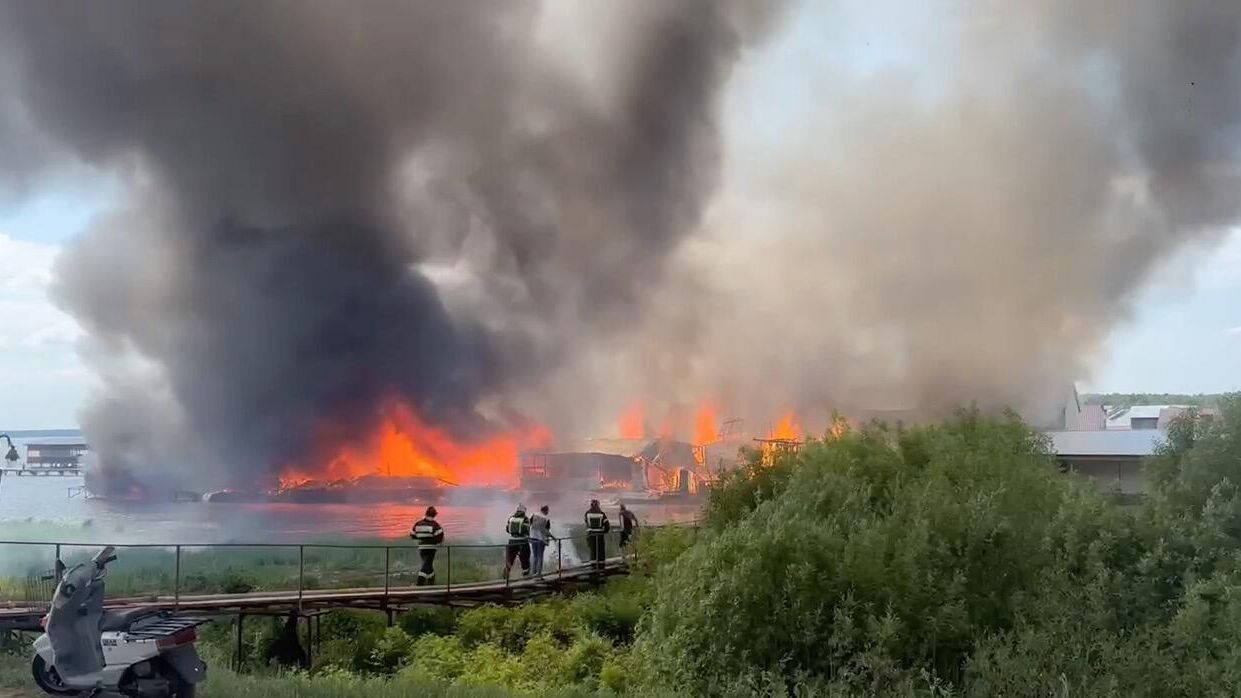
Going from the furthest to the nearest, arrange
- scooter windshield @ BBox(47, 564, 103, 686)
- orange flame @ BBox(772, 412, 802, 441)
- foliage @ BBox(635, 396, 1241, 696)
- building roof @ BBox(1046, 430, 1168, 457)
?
orange flame @ BBox(772, 412, 802, 441), building roof @ BBox(1046, 430, 1168, 457), scooter windshield @ BBox(47, 564, 103, 686), foliage @ BBox(635, 396, 1241, 696)

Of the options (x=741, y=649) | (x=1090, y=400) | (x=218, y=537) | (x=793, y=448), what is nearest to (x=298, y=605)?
(x=793, y=448)

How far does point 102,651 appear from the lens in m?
6.77

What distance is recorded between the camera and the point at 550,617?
14719mm

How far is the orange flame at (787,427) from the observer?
38281 millimetres

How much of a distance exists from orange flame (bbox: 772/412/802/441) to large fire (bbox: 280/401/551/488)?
9648 mm

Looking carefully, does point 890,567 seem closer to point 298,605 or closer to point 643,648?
point 643,648

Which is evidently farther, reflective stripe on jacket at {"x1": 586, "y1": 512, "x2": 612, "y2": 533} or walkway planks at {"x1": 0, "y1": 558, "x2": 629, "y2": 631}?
reflective stripe on jacket at {"x1": 586, "y1": 512, "x2": 612, "y2": 533}

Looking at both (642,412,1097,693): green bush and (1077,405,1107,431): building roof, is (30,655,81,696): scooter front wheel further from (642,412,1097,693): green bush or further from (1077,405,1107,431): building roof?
(1077,405,1107,431): building roof

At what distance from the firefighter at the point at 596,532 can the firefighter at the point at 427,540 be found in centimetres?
315

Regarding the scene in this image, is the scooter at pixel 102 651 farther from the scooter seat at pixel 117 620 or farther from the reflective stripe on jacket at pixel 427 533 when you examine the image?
the reflective stripe on jacket at pixel 427 533

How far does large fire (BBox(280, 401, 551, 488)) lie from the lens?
3531 centimetres

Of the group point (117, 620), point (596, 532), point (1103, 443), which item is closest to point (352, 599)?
point (596, 532)

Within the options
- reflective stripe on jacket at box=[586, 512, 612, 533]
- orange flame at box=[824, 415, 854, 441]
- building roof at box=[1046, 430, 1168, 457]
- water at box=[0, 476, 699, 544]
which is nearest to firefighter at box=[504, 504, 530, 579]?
reflective stripe on jacket at box=[586, 512, 612, 533]

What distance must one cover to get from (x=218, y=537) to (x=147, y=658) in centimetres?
2719
